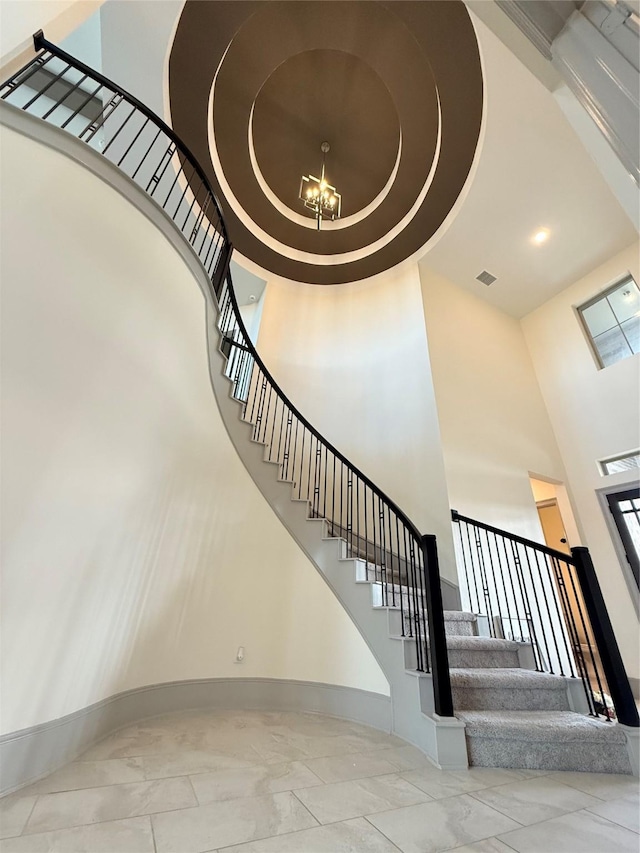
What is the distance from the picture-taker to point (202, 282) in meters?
3.03

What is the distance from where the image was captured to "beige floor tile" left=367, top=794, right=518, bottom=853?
141 centimetres

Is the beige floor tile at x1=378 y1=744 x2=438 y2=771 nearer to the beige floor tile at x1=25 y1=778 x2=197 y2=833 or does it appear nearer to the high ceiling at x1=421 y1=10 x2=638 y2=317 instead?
the beige floor tile at x1=25 y1=778 x2=197 y2=833

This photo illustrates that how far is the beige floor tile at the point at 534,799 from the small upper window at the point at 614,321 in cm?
534

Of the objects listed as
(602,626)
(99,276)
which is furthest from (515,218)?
(99,276)

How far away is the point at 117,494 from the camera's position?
7.39ft

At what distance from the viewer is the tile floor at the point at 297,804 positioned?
1375 mm

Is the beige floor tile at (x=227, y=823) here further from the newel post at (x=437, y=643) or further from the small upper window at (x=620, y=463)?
the small upper window at (x=620, y=463)

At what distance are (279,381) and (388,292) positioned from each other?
2.43m

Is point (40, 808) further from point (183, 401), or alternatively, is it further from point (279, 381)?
point (279, 381)

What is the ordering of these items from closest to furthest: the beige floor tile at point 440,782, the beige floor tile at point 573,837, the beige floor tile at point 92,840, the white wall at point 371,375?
the beige floor tile at point 92,840
the beige floor tile at point 573,837
the beige floor tile at point 440,782
the white wall at point 371,375

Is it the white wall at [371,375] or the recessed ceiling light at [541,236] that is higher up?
the recessed ceiling light at [541,236]

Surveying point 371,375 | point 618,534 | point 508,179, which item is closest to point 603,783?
point 618,534

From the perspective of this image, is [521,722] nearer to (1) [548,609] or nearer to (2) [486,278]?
(1) [548,609]

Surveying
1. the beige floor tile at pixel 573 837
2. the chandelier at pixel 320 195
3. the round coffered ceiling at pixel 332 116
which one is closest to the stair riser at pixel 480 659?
the beige floor tile at pixel 573 837
